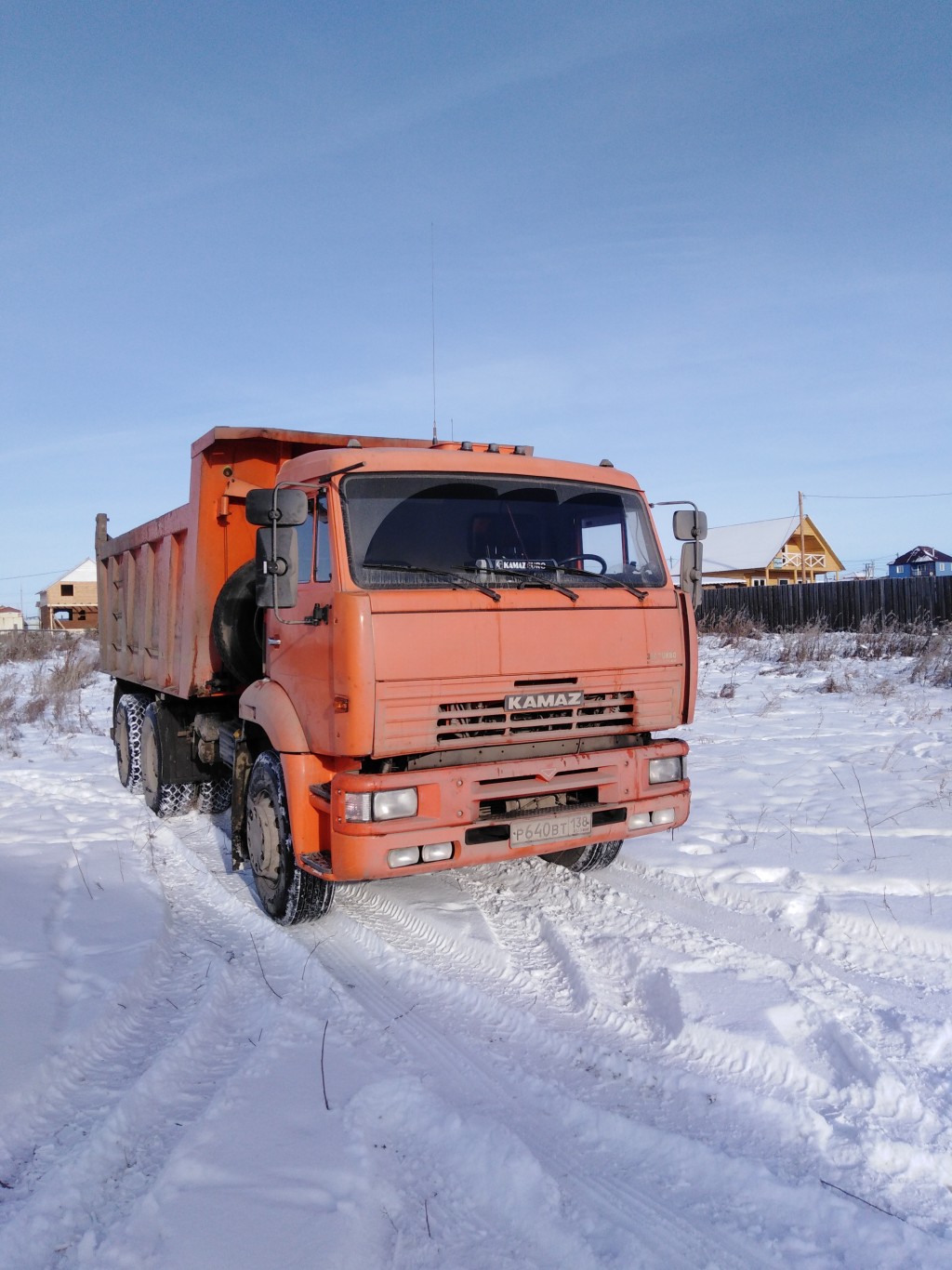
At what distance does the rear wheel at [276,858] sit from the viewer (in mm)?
4762

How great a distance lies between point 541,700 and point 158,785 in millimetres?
4681

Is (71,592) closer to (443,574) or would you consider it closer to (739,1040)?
(443,574)

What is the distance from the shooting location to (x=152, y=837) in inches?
274

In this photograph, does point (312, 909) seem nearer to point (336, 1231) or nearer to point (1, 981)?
point (1, 981)

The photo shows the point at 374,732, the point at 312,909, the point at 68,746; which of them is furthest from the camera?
the point at 68,746

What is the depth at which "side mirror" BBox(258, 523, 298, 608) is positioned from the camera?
4.44m

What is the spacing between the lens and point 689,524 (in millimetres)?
5523

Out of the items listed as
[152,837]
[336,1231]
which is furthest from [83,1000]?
[152,837]

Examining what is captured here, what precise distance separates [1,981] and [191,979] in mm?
861

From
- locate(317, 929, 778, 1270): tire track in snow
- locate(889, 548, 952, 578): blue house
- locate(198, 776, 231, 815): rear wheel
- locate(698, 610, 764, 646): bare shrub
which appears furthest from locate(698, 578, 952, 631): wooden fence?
locate(889, 548, 952, 578): blue house

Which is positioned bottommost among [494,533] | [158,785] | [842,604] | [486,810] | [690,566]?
[158,785]

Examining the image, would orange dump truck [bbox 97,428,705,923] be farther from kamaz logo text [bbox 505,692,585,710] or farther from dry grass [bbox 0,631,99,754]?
dry grass [bbox 0,631,99,754]

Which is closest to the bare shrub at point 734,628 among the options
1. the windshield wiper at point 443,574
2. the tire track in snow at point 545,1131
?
→ the windshield wiper at point 443,574

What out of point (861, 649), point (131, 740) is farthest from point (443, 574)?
point (861, 649)
